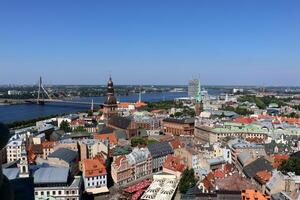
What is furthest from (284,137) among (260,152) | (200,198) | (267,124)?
(200,198)

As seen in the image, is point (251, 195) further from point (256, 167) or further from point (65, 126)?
point (65, 126)

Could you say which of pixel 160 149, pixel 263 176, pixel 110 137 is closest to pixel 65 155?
pixel 160 149

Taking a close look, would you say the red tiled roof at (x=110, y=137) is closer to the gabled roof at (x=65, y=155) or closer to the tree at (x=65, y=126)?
the tree at (x=65, y=126)

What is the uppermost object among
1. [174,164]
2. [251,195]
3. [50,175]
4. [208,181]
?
[50,175]

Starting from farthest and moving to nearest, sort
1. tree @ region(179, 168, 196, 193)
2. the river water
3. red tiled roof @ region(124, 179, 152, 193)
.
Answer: the river water → red tiled roof @ region(124, 179, 152, 193) → tree @ region(179, 168, 196, 193)

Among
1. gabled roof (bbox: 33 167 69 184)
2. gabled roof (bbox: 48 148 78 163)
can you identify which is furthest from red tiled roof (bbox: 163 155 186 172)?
gabled roof (bbox: 33 167 69 184)

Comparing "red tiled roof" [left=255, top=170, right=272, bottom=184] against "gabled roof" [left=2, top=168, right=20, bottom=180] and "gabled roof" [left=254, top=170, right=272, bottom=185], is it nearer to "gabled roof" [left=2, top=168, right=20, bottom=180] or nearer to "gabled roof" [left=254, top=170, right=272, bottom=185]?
"gabled roof" [left=254, top=170, right=272, bottom=185]

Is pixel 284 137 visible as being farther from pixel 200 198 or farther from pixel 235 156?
pixel 200 198
